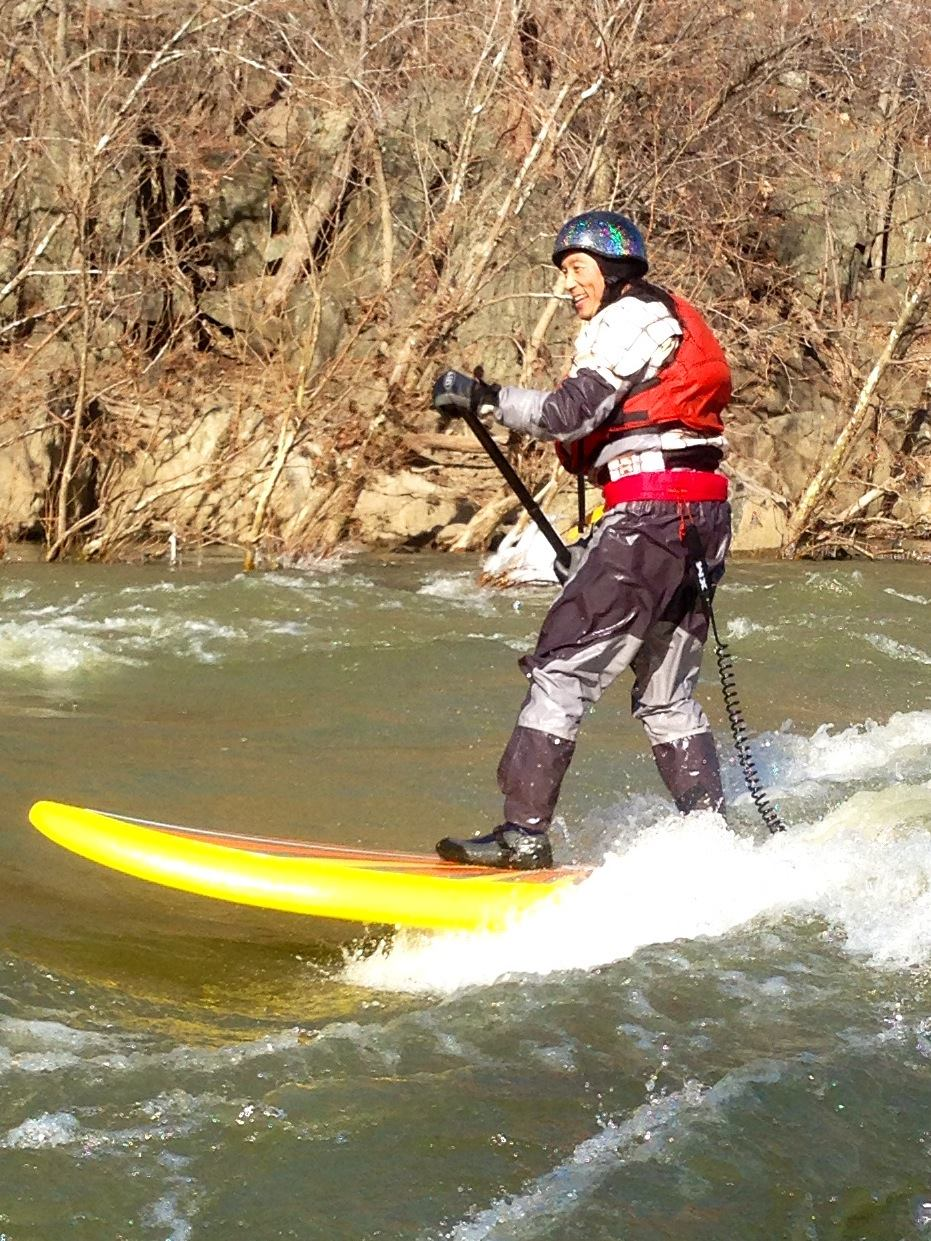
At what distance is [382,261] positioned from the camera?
1220 centimetres

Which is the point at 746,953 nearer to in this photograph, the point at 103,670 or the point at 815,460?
the point at 103,670

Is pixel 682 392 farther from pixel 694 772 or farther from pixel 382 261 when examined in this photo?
pixel 382 261

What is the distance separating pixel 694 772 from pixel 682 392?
1.02 meters

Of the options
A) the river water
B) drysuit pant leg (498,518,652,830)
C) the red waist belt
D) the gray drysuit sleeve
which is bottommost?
the river water

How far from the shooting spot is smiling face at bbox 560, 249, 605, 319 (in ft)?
12.6

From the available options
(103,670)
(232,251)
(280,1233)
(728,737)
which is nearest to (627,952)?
(280,1233)

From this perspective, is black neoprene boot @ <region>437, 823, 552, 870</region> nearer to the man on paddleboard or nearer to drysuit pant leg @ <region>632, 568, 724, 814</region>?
the man on paddleboard

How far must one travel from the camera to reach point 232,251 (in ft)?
43.4

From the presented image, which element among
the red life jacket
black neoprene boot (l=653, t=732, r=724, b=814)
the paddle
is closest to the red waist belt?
the red life jacket

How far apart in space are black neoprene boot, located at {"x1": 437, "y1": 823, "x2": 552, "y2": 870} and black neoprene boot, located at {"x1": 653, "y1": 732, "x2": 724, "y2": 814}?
0.48m

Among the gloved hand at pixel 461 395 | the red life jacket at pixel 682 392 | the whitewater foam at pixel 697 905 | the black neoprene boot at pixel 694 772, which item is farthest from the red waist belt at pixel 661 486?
the whitewater foam at pixel 697 905

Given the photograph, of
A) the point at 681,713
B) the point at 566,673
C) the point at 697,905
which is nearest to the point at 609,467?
the point at 566,673

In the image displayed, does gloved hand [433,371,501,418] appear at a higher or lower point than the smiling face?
lower

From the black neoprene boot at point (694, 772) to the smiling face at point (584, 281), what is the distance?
1161 mm
